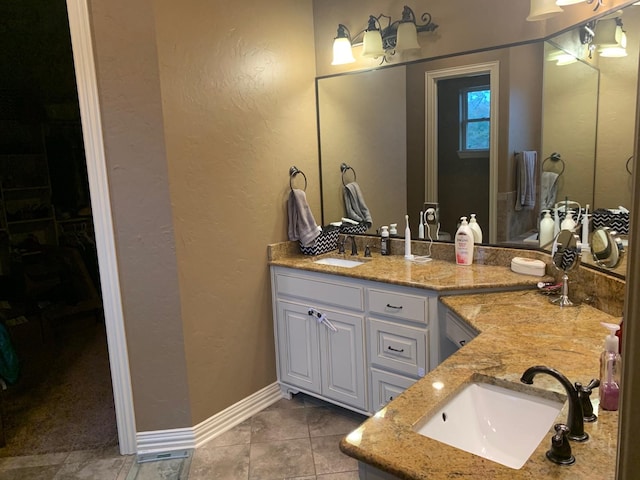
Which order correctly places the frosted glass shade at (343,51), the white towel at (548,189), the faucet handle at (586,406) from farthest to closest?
the frosted glass shade at (343,51)
the white towel at (548,189)
the faucet handle at (586,406)

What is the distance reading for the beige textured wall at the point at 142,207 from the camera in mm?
2250

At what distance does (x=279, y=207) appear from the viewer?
3.01 meters

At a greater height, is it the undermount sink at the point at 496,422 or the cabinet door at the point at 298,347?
the undermount sink at the point at 496,422

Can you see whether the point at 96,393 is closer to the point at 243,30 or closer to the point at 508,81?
the point at 243,30

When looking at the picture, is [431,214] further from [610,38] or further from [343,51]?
[610,38]

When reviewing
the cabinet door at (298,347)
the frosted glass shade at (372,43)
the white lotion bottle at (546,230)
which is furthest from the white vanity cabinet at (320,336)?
the frosted glass shade at (372,43)

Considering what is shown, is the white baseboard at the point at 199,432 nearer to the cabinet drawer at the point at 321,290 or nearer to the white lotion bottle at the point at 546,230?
the cabinet drawer at the point at 321,290

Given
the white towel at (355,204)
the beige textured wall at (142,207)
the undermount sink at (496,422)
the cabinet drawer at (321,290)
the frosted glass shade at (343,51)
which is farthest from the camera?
the white towel at (355,204)

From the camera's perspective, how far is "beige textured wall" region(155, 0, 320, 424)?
95.7 inches

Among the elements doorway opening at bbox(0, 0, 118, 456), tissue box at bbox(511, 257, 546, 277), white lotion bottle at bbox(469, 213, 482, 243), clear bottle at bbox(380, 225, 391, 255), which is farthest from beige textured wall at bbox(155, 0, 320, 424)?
tissue box at bbox(511, 257, 546, 277)

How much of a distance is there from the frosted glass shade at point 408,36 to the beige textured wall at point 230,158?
66 cm

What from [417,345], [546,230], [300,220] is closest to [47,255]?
[300,220]

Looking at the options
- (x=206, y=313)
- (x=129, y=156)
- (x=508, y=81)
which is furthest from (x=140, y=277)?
(x=508, y=81)

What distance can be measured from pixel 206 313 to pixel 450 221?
4.84 feet
